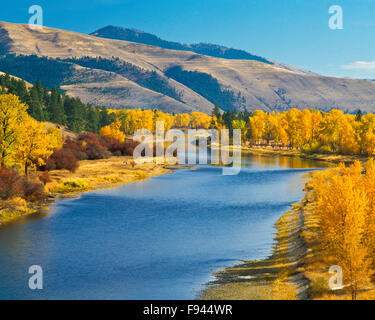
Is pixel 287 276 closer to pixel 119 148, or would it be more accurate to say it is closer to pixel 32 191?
pixel 32 191

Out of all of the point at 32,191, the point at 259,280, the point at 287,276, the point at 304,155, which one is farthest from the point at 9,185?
the point at 304,155

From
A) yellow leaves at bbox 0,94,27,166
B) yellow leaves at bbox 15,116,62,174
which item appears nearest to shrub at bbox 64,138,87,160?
yellow leaves at bbox 15,116,62,174

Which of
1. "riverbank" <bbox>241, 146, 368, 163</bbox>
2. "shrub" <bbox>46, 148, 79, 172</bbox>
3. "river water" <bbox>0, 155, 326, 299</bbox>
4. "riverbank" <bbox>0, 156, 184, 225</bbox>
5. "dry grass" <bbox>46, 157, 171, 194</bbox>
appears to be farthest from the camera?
"riverbank" <bbox>241, 146, 368, 163</bbox>

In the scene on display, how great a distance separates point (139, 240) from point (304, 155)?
103 metres

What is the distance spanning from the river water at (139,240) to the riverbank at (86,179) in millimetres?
2773

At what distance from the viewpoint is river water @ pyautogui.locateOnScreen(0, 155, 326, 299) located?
3347 centimetres

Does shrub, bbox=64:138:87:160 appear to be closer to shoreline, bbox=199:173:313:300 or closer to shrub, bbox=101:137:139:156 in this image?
shrub, bbox=101:137:139:156

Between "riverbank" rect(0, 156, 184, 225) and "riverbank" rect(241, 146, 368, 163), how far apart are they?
148 ft

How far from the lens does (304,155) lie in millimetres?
139750

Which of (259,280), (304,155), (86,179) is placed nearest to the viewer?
(259,280)

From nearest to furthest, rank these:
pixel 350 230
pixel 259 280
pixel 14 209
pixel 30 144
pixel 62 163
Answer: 1. pixel 350 230
2. pixel 259 280
3. pixel 14 209
4. pixel 30 144
5. pixel 62 163

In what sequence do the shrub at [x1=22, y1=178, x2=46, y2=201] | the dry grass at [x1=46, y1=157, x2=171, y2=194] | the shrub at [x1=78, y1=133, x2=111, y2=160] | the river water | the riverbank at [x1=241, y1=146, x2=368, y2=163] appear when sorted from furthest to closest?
the riverbank at [x1=241, y1=146, x2=368, y2=163], the shrub at [x1=78, y1=133, x2=111, y2=160], the dry grass at [x1=46, y1=157, x2=171, y2=194], the shrub at [x1=22, y1=178, x2=46, y2=201], the river water

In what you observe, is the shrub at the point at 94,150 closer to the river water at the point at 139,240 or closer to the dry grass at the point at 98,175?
the dry grass at the point at 98,175
